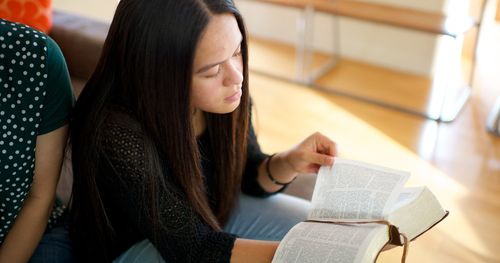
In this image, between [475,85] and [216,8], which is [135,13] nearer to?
[216,8]

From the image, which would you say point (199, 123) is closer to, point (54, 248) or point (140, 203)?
point (140, 203)

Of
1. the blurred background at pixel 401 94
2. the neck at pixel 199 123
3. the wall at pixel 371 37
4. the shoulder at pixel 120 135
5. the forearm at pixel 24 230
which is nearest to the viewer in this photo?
the shoulder at pixel 120 135

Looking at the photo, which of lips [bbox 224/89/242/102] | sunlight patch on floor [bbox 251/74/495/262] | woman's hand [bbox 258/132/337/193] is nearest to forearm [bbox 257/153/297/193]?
woman's hand [bbox 258/132/337/193]

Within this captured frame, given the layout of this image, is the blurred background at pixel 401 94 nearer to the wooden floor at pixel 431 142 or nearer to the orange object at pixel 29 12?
the wooden floor at pixel 431 142

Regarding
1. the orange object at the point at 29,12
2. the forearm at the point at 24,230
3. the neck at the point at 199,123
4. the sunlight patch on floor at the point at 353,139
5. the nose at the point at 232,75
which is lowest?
the sunlight patch on floor at the point at 353,139

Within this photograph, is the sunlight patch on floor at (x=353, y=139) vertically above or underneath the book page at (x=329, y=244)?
underneath

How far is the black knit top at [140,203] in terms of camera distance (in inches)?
36.3

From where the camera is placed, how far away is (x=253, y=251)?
36.9 inches

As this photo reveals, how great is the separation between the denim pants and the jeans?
0.35 meters

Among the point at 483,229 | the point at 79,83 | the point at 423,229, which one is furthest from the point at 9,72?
the point at 483,229

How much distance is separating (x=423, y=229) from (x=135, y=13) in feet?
2.01

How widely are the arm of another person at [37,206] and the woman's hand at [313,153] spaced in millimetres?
461

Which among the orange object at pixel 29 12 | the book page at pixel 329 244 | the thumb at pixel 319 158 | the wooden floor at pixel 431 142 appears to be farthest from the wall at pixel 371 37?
the book page at pixel 329 244

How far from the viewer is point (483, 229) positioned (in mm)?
1840
